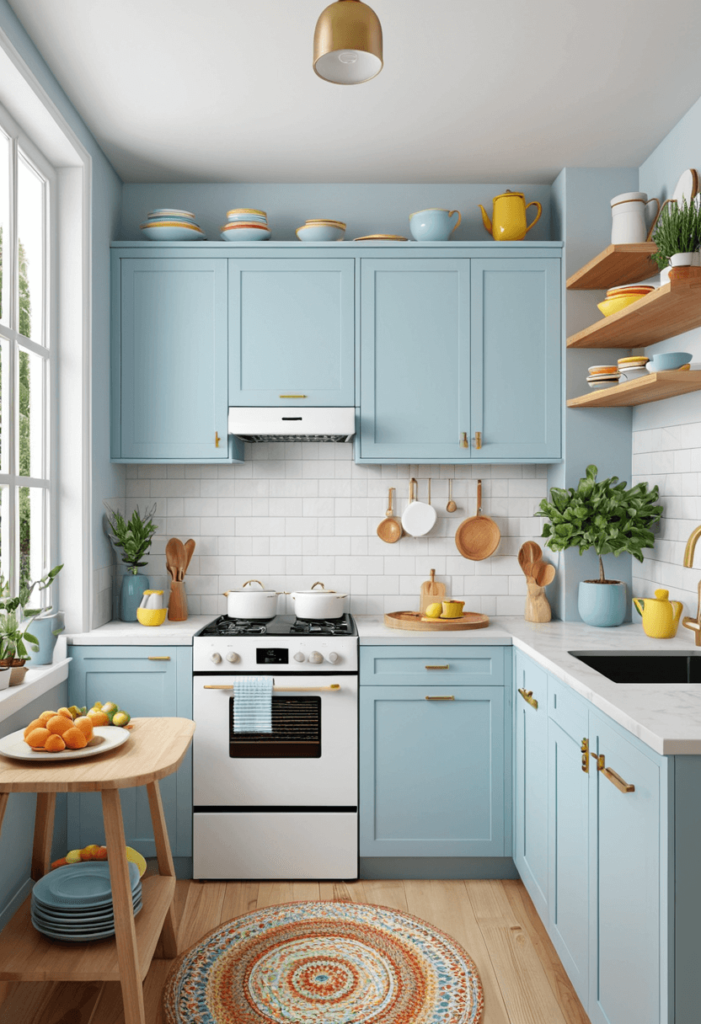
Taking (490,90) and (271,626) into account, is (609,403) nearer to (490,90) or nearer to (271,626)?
(490,90)

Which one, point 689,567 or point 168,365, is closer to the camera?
point 689,567

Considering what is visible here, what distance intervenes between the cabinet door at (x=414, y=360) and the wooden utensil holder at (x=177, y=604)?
100cm

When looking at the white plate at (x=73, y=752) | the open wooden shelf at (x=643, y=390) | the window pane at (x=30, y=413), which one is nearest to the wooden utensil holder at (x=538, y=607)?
the open wooden shelf at (x=643, y=390)

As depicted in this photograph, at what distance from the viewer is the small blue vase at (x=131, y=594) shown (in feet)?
11.2

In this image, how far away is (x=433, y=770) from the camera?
3.04m

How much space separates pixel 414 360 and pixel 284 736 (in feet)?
5.41

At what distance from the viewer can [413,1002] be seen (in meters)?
2.29

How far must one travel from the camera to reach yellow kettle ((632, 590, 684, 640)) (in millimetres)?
2809

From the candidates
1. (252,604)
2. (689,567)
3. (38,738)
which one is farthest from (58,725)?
(689,567)

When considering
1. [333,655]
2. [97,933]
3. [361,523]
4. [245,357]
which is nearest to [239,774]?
[333,655]

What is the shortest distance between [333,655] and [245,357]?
132cm

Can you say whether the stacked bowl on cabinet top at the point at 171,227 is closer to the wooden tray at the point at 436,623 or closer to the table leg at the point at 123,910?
the wooden tray at the point at 436,623

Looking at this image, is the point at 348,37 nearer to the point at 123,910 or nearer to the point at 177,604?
the point at 123,910

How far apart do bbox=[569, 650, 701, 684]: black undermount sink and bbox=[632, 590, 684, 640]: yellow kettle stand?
0.25 meters
